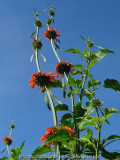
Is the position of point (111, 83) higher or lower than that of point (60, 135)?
higher

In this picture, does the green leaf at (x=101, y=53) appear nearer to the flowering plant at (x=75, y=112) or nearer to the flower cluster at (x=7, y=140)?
the flowering plant at (x=75, y=112)

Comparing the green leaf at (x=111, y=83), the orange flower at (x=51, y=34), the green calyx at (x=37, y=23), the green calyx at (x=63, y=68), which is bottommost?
the green leaf at (x=111, y=83)

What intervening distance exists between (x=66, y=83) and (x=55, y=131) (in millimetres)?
1110

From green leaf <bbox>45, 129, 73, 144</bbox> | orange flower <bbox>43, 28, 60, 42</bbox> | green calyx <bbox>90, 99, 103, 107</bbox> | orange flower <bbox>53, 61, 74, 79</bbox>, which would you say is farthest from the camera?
orange flower <bbox>43, 28, 60, 42</bbox>

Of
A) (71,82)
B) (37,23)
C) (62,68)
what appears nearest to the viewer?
(71,82)

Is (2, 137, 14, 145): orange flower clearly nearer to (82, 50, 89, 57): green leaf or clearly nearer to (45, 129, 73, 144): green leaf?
(82, 50, 89, 57): green leaf

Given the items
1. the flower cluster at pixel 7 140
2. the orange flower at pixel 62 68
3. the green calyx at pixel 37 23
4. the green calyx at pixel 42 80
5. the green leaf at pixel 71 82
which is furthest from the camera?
the flower cluster at pixel 7 140

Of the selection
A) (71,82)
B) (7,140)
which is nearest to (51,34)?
(71,82)

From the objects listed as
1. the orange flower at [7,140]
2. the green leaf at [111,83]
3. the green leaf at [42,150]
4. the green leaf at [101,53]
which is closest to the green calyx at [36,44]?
the green leaf at [101,53]

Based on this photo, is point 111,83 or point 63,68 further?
point 63,68

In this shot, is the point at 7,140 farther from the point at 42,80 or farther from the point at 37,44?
the point at 42,80

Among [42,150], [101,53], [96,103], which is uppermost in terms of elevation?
[101,53]

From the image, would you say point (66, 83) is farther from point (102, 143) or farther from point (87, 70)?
point (102, 143)

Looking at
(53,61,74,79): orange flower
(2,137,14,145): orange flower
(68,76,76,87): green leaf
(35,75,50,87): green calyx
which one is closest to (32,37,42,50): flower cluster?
(53,61,74,79): orange flower
